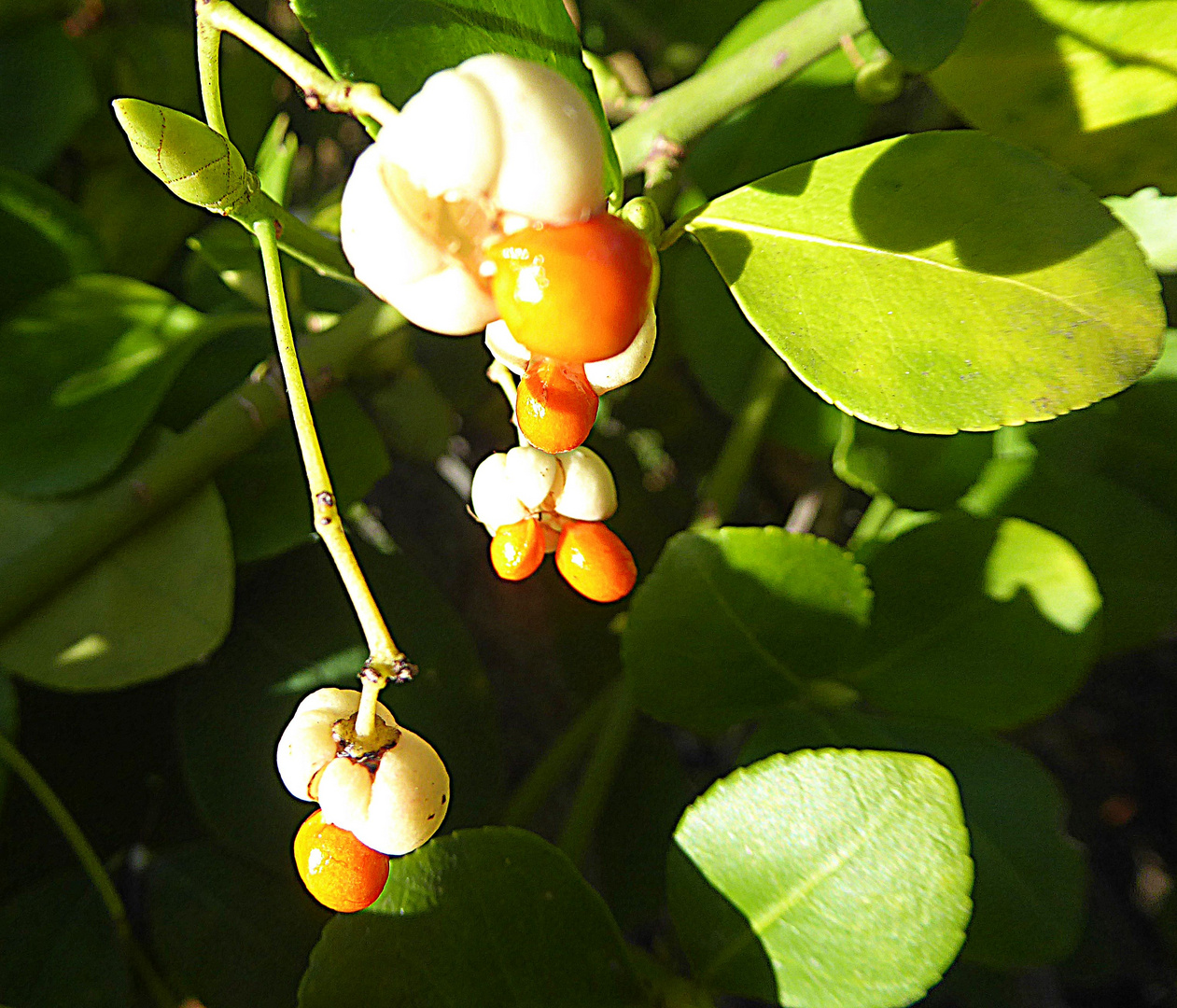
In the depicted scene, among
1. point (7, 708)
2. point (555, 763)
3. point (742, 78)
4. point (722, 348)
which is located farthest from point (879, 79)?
point (7, 708)

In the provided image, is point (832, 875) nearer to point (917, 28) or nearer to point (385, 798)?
point (385, 798)

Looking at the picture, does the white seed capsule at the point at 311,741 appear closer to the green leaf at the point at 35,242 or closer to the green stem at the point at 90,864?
the green stem at the point at 90,864

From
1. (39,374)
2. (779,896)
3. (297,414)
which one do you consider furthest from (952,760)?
(39,374)

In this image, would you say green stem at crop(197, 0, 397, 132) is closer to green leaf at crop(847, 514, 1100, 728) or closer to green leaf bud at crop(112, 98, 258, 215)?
green leaf bud at crop(112, 98, 258, 215)

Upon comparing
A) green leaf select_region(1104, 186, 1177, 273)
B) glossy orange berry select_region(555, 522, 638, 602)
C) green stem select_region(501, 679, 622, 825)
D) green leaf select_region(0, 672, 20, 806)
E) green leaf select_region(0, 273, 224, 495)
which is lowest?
green stem select_region(501, 679, 622, 825)

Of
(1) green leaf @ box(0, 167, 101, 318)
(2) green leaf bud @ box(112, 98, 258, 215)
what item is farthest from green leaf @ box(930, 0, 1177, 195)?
(1) green leaf @ box(0, 167, 101, 318)

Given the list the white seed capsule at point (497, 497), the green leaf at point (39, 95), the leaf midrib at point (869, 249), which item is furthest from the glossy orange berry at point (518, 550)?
the green leaf at point (39, 95)

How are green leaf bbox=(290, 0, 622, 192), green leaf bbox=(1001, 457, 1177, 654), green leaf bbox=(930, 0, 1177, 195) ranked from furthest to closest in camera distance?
green leaf bbox=(1001, 457, 1177, 654), green leaf bbox=(930, 0, 1177, 195), green leaf bbox=(290, 0, 622, 192)
